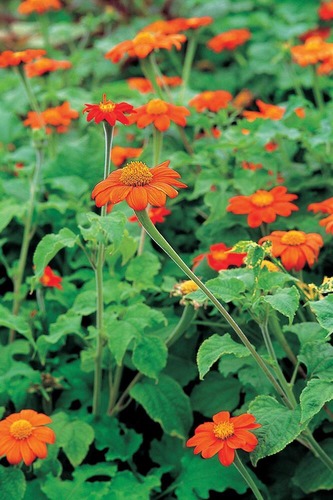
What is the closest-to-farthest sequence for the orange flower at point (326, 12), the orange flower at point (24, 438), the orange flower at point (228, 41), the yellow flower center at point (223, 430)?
the yellow flower center at point (223, 430) → the orange flower at point (24, 438) → the orange flower at point (228, 41) → the orange flower at point (326, 12)

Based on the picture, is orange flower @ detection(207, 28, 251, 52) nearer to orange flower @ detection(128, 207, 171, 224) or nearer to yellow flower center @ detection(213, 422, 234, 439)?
orange flower @ detection(128, 207, 171, 224)

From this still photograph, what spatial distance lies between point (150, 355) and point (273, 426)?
39cm

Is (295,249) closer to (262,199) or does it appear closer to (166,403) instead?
(262,199)

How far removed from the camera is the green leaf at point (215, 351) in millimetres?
1391

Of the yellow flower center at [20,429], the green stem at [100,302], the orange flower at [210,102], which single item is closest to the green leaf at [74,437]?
the green stem at [100,302]

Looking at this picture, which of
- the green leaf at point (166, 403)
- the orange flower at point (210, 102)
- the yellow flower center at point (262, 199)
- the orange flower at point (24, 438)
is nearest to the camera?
the orange flower at point (24, 438)

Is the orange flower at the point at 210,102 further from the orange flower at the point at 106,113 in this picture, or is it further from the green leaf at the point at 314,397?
the green leaf at the point at 314,397

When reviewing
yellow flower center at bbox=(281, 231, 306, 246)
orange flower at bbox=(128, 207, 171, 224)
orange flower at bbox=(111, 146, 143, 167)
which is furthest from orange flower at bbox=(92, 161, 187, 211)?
orange flower at bbox=(111, 146, 143, 167)

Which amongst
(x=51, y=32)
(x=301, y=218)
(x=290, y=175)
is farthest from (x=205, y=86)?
(x=301, y=218)

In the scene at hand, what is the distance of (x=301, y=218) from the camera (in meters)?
2.02

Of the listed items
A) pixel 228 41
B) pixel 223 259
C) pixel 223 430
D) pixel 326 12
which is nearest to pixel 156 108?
pixel 223 259

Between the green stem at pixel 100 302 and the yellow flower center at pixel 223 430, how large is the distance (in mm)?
388

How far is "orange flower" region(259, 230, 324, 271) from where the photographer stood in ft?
5.32

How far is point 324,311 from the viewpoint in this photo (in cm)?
134
